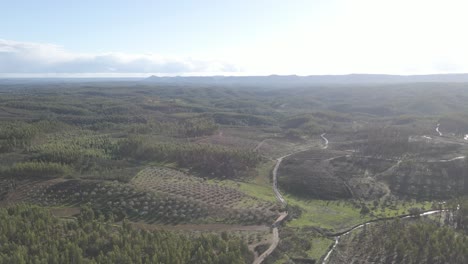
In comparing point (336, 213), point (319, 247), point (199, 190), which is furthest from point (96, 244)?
point (336, 213)

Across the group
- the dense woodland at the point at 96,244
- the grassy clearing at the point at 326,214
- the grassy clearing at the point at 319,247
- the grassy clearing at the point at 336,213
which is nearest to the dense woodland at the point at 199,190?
the dense woodland at the point at 96,244

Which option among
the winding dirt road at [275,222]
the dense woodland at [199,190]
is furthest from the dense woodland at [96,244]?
the winding dirt road at [275,222]

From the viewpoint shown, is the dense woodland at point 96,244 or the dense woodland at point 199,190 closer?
the dense woodland at point 96,244

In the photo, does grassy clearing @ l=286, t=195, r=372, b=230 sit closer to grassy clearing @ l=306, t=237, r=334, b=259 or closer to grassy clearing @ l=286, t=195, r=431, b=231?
grassy clearing @ l=286, t=195, r=431, b=231

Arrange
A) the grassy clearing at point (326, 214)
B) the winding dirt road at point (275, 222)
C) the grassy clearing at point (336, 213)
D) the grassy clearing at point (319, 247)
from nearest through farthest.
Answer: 1. the winding dirt road at point (275, 222)
2. the grassy clearing at point (319, 247)
3. the grassy clearing at point (326, 214)
4. the grassy clearing at point (336, 213)

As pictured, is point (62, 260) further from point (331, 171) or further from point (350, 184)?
point (331, 171)

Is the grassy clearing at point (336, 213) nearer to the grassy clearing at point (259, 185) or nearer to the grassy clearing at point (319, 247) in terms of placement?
the grassy clearing at point (259, 185)

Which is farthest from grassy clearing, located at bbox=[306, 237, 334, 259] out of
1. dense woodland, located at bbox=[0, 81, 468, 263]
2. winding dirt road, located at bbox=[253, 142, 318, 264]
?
winding dirt road, located at bbox=[253, 142, 318, 264]

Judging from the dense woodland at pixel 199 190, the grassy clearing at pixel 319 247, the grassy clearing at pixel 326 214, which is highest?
the dense woodland at pixel 199 190

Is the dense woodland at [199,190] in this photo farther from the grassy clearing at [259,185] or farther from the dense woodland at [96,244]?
the grassy clearing at [259,185]

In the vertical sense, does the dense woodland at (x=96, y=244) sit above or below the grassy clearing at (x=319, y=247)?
above

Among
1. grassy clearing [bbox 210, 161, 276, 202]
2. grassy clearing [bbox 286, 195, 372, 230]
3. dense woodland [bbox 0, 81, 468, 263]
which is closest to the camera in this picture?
dense woodland [bbox 0, 81, 468, 263]

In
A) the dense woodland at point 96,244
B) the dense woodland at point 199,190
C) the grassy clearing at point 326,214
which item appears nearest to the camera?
the dense woodland at point 96,244
